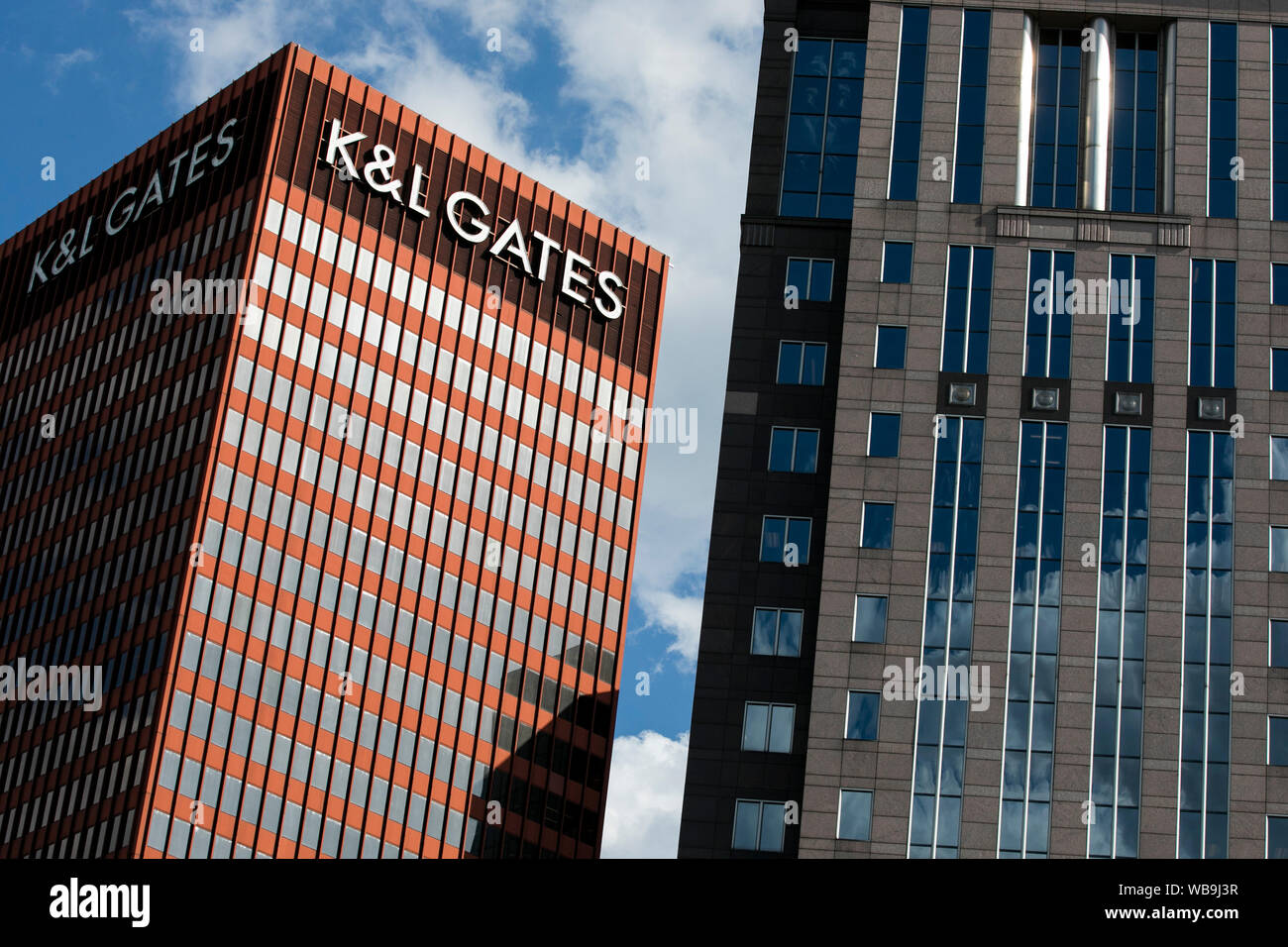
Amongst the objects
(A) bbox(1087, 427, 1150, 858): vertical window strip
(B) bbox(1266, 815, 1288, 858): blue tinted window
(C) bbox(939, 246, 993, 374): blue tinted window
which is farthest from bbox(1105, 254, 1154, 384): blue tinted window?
(B) bbox(1266, 815, 1288, 858): blue tinted window

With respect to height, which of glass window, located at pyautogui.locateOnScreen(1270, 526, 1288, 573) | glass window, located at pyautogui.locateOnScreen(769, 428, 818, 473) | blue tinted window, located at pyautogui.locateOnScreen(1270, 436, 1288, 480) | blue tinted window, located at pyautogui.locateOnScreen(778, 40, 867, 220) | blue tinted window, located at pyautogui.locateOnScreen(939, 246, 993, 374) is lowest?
glass window, located at pyautogui.locateOnScreen(1270, 526, 1288, 573)

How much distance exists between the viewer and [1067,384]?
286 feet

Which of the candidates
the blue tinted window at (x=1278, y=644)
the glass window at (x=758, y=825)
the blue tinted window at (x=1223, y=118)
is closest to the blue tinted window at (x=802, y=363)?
the blue tinted window at (x=1223, y=118)

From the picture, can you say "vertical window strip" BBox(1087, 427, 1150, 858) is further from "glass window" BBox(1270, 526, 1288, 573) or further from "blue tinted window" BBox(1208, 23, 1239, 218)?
"blue tinted window" BBox(1208, 23, 1239, 218)

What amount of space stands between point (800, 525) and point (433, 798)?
5651 centimetres

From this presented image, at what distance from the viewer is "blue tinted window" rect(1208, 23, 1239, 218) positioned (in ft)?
300

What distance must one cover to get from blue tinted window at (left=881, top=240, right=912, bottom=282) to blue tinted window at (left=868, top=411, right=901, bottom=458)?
7.14 metres

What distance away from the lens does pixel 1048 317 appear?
88.6 meters

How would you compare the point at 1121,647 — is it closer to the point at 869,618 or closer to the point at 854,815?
the point at 869,618

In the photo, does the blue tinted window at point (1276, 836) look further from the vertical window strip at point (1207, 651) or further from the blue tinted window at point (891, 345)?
the blue tinted window at point (891, 345)

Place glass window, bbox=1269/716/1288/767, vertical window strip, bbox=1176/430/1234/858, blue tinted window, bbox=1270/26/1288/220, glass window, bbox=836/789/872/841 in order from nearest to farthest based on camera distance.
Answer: glass window, bbox=836/789/872/841, vertical window strip, bbox=1176/430/1234/858, glass window, bbox=1269/716/1288/767, blue tinted window, bbox=1270/26/1288/220

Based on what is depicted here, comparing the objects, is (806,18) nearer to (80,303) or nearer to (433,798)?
(433,798)
